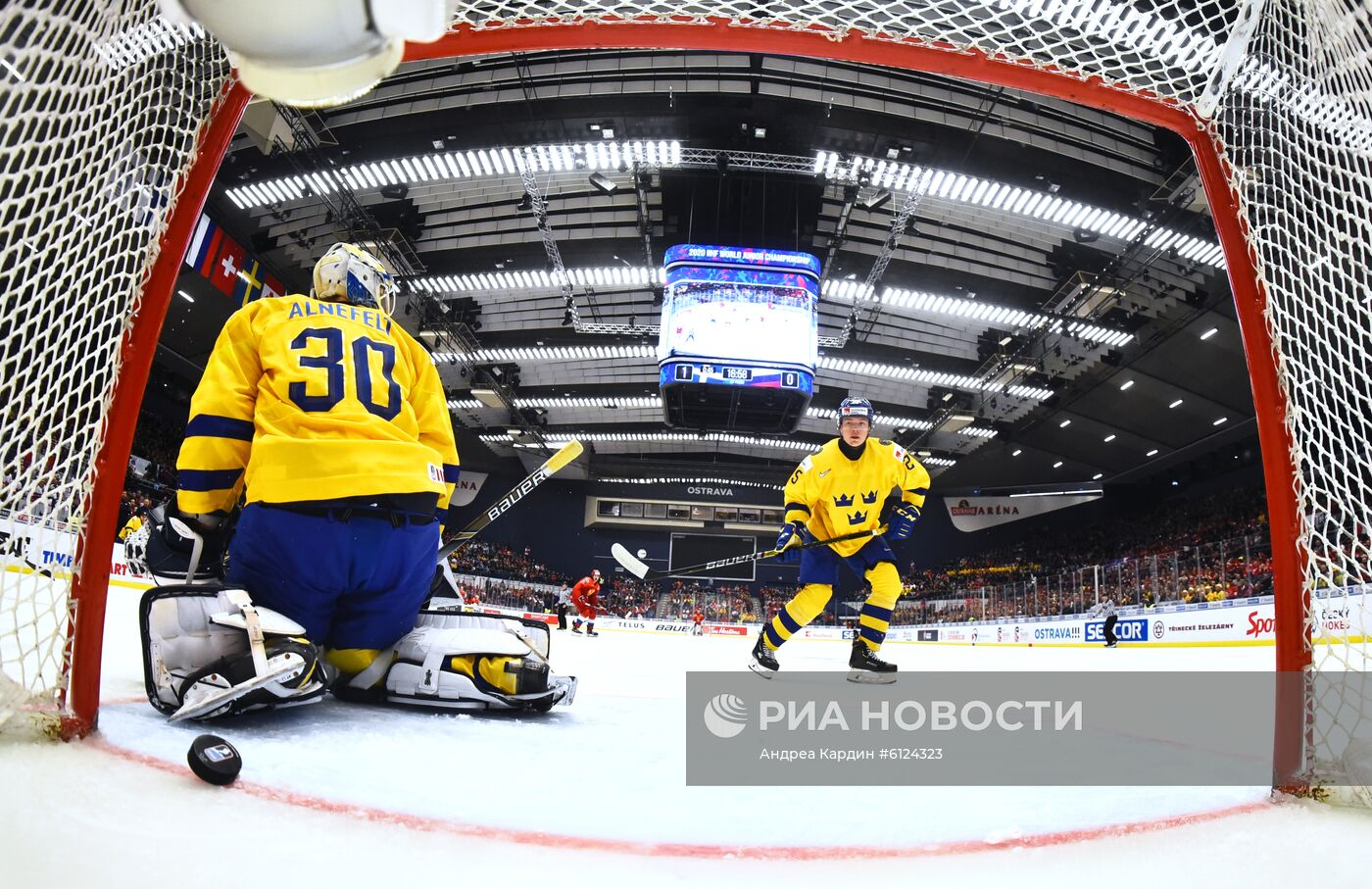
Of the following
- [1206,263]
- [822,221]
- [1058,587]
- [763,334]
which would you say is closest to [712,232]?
[822,221]

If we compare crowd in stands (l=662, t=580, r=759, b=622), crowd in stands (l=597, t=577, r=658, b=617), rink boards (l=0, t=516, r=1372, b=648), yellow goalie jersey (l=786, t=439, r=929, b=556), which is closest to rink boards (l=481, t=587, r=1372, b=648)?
rink boards (l=0, t=516, r=1372, b=648)

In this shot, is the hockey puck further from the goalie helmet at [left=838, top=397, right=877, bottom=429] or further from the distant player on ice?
the distant player on ice

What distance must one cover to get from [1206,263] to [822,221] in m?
5.28

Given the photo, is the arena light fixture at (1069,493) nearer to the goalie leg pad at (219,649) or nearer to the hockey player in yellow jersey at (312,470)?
the hockey player in yellow jersey at (312,470)

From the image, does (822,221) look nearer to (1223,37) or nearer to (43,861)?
(1223,37)

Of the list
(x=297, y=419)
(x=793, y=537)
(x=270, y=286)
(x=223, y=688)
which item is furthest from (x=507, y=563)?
(x=223, y=688)

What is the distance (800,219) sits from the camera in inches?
414

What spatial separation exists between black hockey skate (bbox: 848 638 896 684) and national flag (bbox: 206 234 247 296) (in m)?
10.7

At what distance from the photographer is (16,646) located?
1.40 metres

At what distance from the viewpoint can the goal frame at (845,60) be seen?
139cm

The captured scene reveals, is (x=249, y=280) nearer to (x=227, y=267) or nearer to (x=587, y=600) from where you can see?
(x=227, y=267)

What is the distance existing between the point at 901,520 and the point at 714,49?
2.82m

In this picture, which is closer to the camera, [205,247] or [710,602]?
[205,247]

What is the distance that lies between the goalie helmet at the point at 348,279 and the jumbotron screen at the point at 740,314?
6.16 metres
